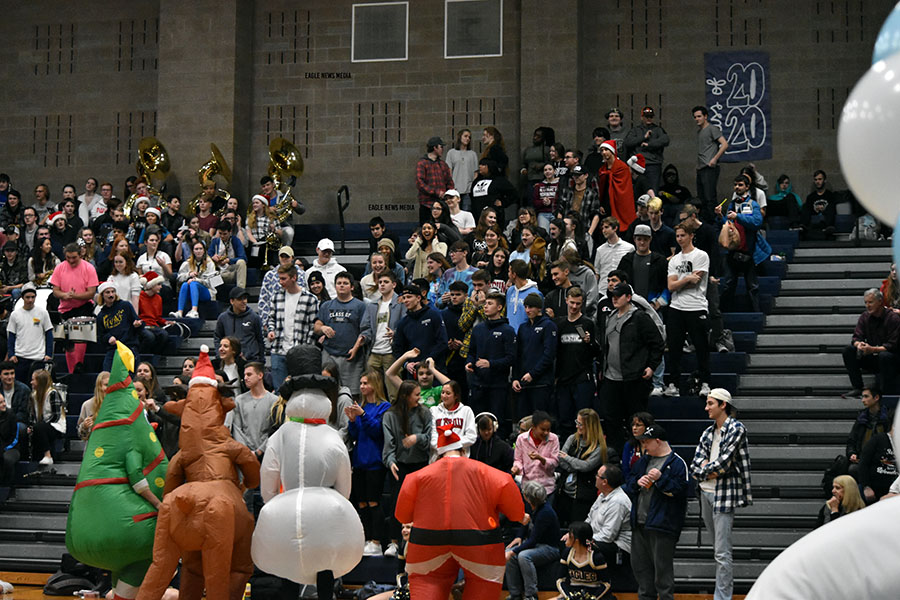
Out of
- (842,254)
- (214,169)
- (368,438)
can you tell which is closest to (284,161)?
(214,169)

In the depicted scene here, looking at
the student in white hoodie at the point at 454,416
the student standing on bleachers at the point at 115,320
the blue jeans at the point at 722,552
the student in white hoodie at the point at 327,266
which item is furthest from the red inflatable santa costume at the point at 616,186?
the student standing on bleachers at the point at 115,320

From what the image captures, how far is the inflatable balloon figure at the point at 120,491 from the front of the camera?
8977 millimetres

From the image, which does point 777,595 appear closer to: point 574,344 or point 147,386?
point 574,344

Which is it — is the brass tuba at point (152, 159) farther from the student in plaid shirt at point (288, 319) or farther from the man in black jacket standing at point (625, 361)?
the man in black jacket standing at point (625, 361)

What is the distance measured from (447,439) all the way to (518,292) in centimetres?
459

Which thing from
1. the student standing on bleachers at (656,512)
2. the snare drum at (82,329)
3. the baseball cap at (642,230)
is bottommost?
the student standing on bleachers at (656,512)

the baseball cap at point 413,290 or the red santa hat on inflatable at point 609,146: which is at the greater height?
the red santa hat on inflatable at point 609,146

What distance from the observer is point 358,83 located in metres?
21.1

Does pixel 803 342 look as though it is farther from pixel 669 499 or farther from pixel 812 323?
pixel 669 499

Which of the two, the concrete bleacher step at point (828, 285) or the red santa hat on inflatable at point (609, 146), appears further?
the red santa hat on inflatable at point (609, 146)

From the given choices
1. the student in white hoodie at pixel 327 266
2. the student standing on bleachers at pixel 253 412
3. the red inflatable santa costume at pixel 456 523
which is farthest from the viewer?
the student in white hoodie at pixel 327 266

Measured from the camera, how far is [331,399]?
8.72 metres

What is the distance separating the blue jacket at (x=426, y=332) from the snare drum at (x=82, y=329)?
4439 millimetres

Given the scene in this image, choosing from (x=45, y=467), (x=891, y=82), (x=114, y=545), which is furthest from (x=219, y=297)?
(x=891, y=82)
